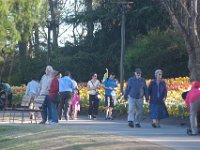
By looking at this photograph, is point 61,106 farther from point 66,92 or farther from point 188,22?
point 188,22

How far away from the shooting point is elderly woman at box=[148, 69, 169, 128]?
22.8m

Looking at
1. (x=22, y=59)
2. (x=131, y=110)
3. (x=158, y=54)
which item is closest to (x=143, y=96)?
(x=131, y=110)

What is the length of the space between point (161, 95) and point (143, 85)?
0.71 metres

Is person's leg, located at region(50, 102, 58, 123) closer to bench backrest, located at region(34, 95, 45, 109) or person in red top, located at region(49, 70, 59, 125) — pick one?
person in red top, located at region(49, 70, 59, 125)

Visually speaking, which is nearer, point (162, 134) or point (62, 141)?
point (62, 141)

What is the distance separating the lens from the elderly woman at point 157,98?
22.8 m

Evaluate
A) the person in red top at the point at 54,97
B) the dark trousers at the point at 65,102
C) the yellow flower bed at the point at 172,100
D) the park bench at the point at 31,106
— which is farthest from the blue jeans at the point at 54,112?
the yellow flower bed at the point at 172,100

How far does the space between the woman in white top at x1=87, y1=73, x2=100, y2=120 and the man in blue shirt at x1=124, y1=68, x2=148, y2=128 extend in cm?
465

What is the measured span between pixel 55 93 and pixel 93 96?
4.91 m

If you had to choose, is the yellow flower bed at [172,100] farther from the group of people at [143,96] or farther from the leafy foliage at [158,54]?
the leafy foliage at [158,54]

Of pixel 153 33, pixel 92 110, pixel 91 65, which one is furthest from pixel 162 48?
pixel 92 110

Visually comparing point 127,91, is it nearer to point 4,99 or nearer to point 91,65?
point 4,99

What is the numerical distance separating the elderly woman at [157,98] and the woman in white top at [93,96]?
4725 mm

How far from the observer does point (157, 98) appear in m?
22.9
